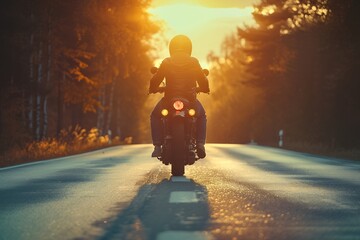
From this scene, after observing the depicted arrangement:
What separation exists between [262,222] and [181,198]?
237 cm

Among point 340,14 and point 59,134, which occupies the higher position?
point 340,14

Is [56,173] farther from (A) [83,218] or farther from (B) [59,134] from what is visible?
(B) [59,134]

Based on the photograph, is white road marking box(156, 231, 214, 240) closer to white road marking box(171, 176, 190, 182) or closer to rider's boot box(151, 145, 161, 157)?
white road marking box(171, 176, 190, 182)

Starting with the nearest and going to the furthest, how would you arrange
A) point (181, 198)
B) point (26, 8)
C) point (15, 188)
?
point (181, 198) < point (15, 188) < point (26, 8)

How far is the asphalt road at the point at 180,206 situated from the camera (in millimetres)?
6652

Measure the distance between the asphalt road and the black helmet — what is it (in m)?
2.18

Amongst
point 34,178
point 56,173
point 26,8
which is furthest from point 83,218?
point 26,8

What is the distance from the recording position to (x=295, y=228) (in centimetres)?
681

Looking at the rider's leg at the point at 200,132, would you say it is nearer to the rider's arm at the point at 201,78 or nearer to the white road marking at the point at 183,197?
the rider's arm at the point at 201,78

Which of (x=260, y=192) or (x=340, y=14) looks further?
(x=340, y=14)

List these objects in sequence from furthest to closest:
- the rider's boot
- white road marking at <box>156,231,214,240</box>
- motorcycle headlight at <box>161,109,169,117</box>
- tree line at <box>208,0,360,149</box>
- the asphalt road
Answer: tree line at <box>208,0,360,149</box>, the rider's boot, motorcycle headlight at <box>161,109,169,117</box>, the asphalt road, white road marking at <box>156,231,214,240</box>

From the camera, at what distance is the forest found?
26.8 metres

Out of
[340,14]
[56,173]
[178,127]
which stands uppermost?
[340,14]

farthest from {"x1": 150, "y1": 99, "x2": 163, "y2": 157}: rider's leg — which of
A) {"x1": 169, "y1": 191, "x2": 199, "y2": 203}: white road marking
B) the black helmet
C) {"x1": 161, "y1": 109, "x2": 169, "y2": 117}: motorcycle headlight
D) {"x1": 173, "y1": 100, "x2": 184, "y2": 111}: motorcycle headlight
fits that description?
{"x1": 169, "y1": 191, "x2": 199, "y2": 203}: white road marking
